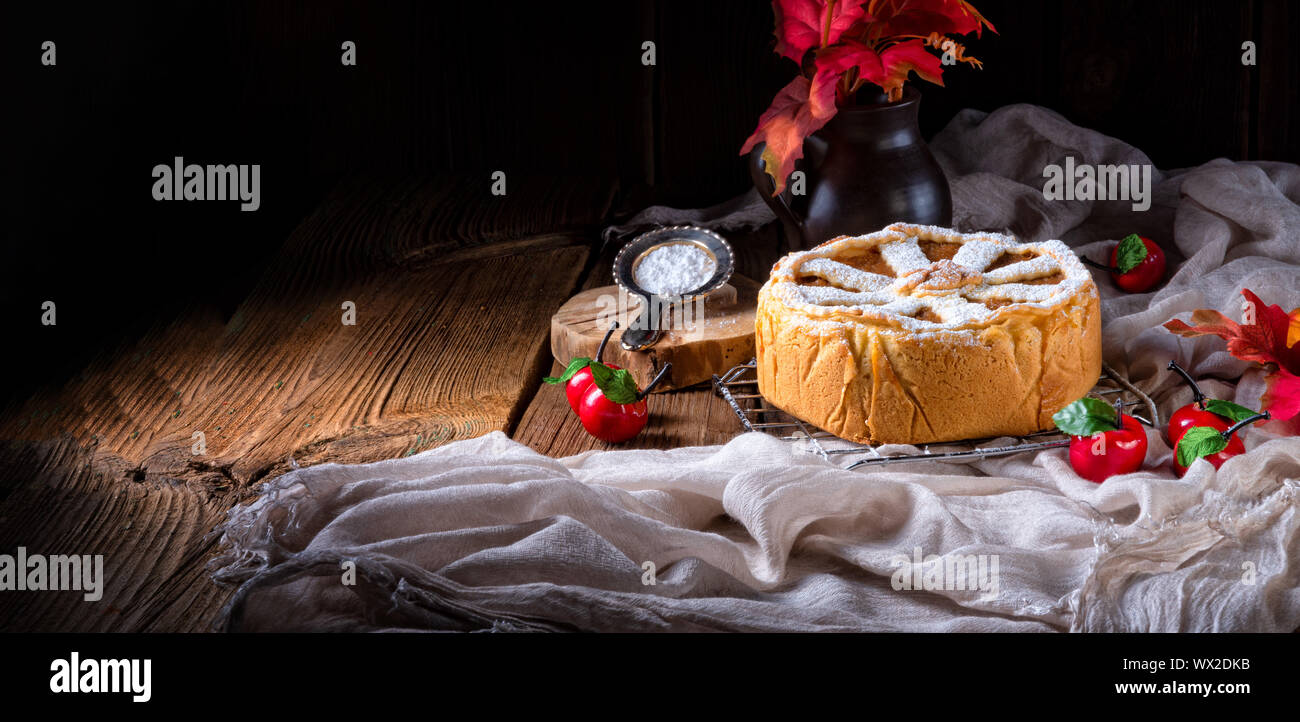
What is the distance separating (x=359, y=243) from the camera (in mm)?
2309

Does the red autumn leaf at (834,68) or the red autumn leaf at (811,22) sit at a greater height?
the red autumn leaf at (811,22)

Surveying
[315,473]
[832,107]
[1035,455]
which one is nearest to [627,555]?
[315,473]

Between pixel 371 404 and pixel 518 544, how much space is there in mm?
551

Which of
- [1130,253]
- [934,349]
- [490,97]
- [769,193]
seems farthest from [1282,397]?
[490,97]

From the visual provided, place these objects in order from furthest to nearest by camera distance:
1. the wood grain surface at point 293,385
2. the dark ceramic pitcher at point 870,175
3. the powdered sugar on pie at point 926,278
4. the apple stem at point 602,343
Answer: the dark ceramic pitcher at point 870,175, the apple stem at point 602,343, the powdered sugar on pie at point 926,278, the wood grain surface at point 293,385

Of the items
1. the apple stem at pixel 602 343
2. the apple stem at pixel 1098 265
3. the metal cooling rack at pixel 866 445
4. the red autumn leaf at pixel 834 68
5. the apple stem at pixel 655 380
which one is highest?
the red autumn leaf at pixel 834 68

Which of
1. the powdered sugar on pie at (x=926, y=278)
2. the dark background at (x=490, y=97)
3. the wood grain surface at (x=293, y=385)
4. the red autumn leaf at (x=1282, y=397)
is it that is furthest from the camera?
the dark background at (x=490, y=97)

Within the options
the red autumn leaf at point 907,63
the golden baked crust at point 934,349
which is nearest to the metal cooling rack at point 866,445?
the golden baked crust at point 934,349

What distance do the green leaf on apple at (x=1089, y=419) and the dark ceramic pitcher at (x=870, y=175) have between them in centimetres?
55

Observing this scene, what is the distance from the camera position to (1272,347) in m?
1.47

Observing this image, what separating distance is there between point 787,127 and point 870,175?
0.15 metres

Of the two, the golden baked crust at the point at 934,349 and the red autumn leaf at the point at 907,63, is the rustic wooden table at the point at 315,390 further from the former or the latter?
the red autumn leaf at the point at 907,63

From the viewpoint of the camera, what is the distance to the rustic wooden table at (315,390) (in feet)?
4.26

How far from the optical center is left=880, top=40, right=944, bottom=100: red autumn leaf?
67.8 inches
